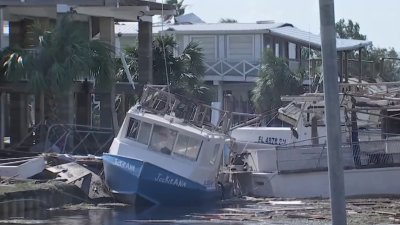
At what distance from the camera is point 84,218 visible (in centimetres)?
1927

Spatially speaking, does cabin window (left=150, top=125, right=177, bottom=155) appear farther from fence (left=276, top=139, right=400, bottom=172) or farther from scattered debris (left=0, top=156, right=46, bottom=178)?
fence (left=276, top=139, right=400, bottom=172)

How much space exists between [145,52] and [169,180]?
12.7m

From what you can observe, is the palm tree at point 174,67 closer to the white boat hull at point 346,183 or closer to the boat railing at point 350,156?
the boat railing at point 350,156

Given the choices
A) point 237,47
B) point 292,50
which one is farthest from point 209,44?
point 292,50

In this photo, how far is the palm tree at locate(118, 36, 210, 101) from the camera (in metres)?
35.9

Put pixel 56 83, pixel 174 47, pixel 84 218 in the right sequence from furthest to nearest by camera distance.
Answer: pixel 174 47 < pixel 56 83 < pixel 84 218

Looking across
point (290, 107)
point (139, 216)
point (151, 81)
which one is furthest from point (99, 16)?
point (139, 216)

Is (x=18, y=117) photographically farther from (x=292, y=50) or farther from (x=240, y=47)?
(x=292, y=50)

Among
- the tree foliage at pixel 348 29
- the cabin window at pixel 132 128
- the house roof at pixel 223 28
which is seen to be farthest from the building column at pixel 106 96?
the tree foliage at pixel 348 29

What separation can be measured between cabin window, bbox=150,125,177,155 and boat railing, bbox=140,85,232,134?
704mm

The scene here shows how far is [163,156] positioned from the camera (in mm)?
23016

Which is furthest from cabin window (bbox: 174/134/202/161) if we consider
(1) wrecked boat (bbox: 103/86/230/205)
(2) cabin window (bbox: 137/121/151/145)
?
(2) cabin window (bbox: 137/121/151/145)

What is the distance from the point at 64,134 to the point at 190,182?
6.59m

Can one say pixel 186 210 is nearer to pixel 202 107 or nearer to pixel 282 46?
pixel 202 107
